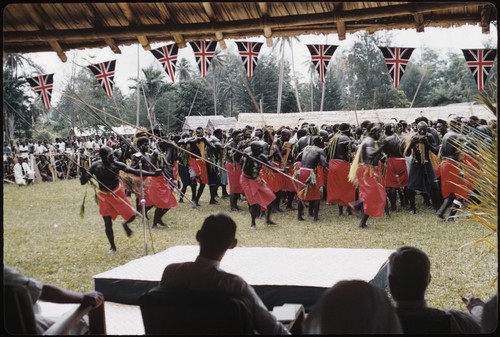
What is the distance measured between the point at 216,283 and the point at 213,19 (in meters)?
2.05

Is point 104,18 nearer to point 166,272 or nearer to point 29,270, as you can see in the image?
point 166,272

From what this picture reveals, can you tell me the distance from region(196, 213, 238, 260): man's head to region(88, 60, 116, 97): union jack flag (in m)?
4.03

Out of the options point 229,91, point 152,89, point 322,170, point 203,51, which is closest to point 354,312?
point 203,51

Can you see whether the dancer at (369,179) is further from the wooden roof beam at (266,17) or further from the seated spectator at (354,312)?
the seated spectator at (354,312)

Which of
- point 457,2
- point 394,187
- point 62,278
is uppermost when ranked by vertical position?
point 457,2

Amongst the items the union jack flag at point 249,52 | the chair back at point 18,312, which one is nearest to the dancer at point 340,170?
the union jack flag at point 249,52

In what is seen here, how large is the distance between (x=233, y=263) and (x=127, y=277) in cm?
110

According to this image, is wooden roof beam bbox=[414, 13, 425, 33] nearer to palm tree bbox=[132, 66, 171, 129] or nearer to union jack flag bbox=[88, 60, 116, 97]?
union jack flag bbox=[88, 60, 116, 97]

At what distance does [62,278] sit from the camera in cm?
632

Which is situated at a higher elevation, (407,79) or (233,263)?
(407,79)

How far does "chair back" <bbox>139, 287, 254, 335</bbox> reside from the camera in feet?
7.25

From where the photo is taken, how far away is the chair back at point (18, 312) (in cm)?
227

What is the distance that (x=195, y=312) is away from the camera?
223 centimetres

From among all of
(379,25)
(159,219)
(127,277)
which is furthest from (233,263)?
(159,219)
